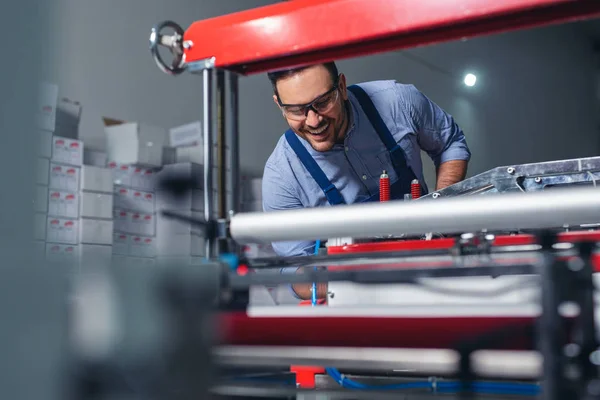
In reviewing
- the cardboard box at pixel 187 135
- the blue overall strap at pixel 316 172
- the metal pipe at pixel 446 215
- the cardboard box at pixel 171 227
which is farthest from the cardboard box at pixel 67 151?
the metal pipe at pixel 446 215

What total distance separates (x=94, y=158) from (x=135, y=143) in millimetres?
263

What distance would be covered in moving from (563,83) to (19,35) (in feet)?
26.2

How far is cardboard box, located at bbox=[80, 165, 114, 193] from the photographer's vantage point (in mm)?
4152

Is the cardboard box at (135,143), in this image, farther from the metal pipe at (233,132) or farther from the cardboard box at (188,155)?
the metal pipe at (233,132)

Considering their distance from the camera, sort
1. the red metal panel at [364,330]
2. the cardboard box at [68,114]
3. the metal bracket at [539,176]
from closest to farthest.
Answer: the red metal panel at [364,330]
the metal bracket at [539,176]
the cardboard box at [68,114]

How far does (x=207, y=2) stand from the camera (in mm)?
5438

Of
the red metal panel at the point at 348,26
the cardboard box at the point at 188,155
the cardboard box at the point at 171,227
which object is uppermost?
the cardboard box at the point at 188,155

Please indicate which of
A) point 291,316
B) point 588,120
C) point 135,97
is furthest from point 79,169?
point 588,120

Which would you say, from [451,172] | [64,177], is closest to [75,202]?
[64,177]

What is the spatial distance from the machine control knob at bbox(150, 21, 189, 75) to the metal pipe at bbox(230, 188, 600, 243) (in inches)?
13.2

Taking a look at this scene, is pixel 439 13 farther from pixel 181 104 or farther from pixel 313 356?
pixel 181 104

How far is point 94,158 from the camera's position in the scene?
4.43 m

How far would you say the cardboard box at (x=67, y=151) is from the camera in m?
Result: 4.07

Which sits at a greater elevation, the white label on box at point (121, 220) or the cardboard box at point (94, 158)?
the cardboard box at point (94, 158)
